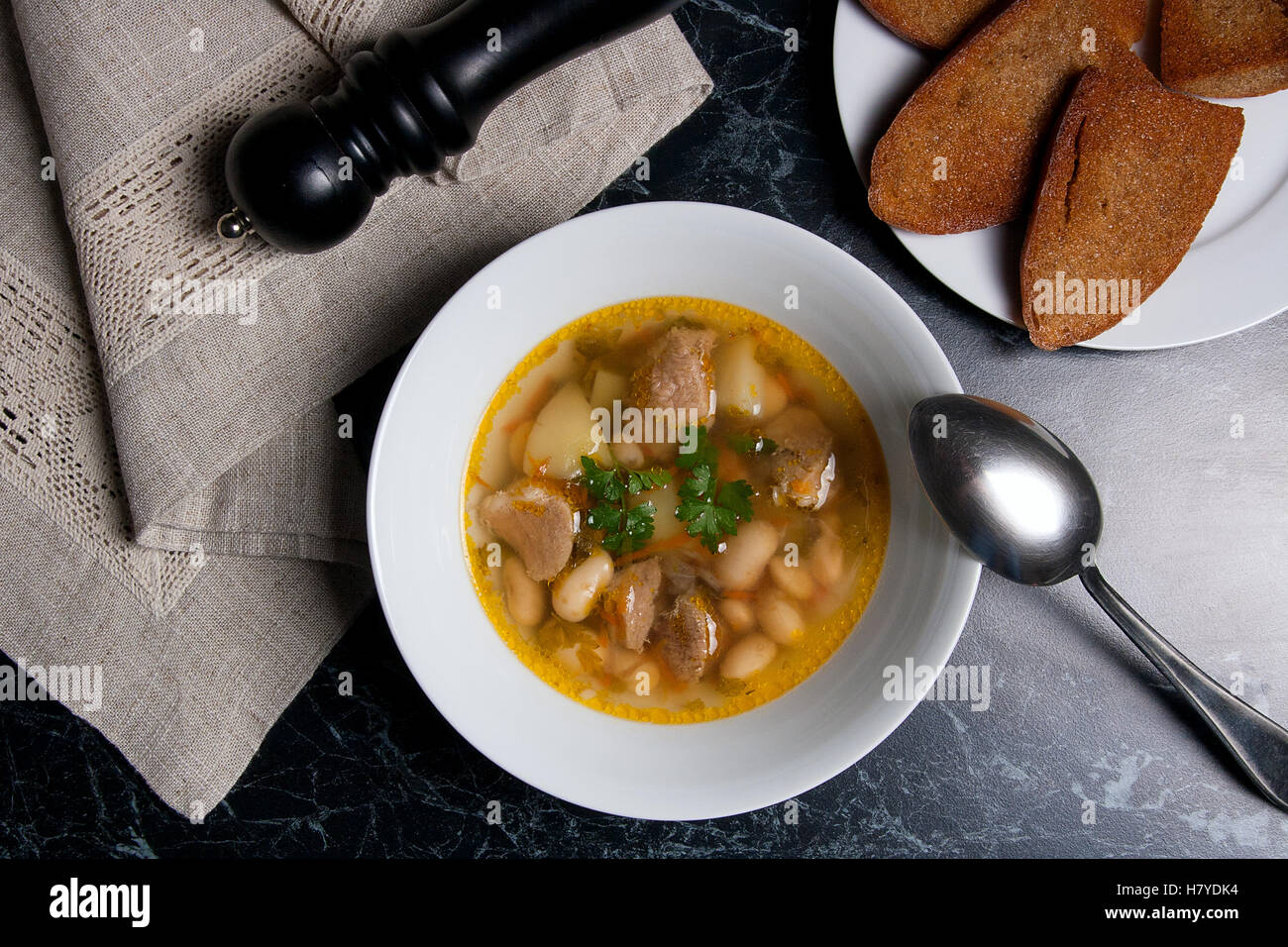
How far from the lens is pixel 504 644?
1375 millimetres

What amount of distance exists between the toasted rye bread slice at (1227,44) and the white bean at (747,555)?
0.99 meters

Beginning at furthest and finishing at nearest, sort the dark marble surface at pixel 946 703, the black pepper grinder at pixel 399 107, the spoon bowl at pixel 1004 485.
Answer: the dark marble surface at pixel 946 703
the spoon bowl at pixel 1004 485
the black pepper grinder at pixel 399 107

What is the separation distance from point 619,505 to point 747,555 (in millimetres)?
214

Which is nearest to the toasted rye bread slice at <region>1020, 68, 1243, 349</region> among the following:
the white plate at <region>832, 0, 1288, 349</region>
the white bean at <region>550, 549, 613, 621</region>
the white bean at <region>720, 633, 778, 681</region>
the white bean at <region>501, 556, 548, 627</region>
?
the white plate at <region>832, 0, 1288, 349</region>

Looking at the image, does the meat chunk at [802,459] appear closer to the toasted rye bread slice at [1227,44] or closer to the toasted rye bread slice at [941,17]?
the toasted rye bread slice at [941,17]

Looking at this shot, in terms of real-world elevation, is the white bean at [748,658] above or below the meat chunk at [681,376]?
below

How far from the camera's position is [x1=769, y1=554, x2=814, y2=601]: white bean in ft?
4.47

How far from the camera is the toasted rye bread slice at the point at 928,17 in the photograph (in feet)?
4.49

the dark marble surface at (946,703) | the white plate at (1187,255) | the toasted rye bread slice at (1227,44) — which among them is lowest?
the dark marble surface at (946,703)

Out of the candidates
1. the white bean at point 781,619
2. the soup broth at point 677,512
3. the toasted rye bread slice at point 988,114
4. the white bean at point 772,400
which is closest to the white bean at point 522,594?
the soup broth at point 677,512

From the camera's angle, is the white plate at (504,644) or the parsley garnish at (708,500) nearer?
the white plate at (504,644)

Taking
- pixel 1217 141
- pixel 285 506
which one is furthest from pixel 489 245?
pixel 1217 141

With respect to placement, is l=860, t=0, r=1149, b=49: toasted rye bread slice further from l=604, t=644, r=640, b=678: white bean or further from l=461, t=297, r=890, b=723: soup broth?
l=604, t=644, r=640, b=678: white bean

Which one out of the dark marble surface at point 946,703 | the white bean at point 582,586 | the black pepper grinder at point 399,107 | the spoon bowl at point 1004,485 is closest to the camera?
the black pepper grinder at point 399,107
